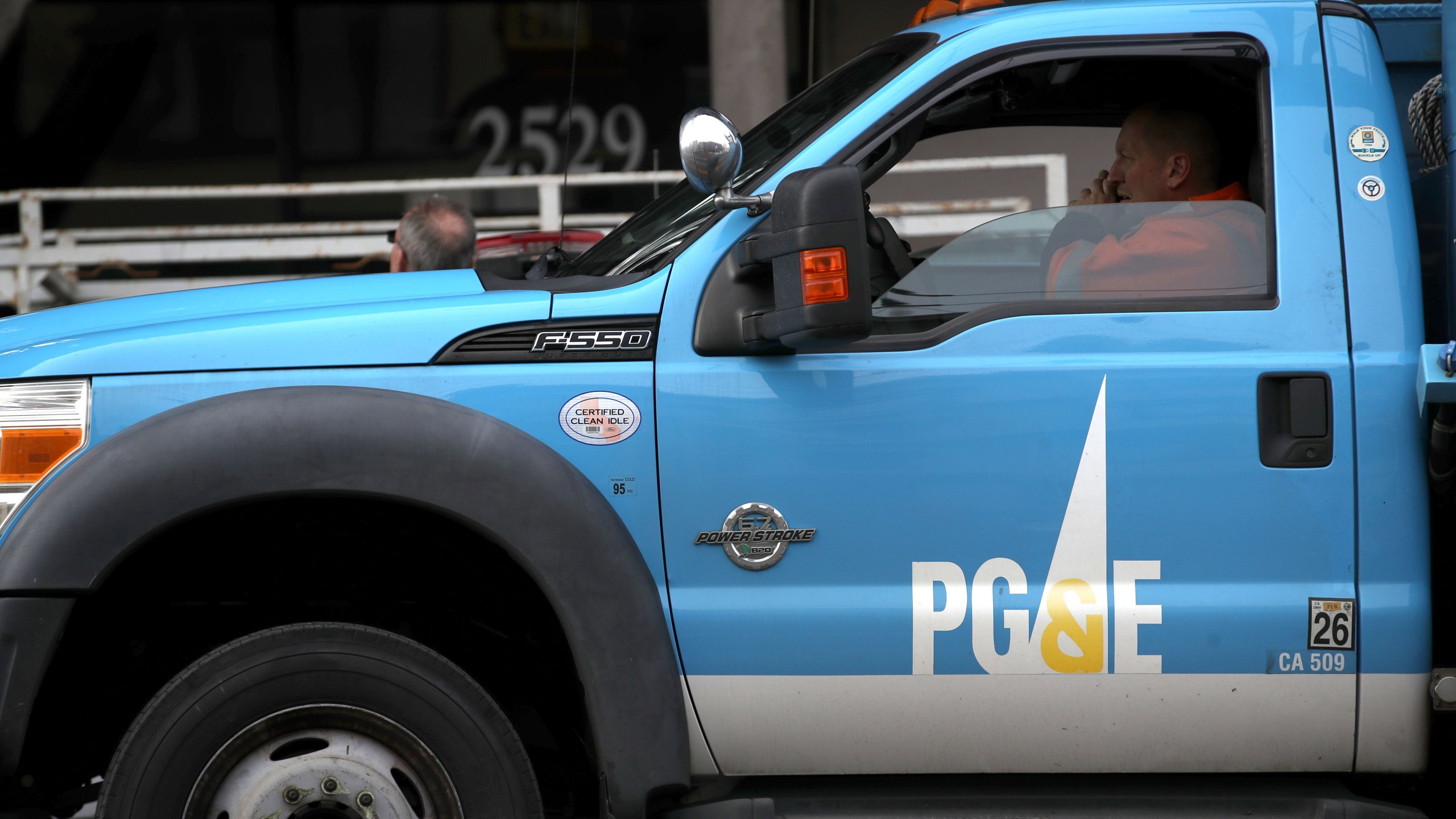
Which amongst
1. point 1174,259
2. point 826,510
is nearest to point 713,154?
point 826,510

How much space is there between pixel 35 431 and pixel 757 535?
1.37 meters

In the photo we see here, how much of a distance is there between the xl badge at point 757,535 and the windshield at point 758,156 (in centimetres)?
52

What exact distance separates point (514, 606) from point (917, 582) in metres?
0.85

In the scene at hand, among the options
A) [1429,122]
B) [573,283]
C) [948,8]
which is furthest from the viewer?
[948,8]

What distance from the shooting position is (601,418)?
2328mm

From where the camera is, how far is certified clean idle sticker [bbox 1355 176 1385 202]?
2.38m

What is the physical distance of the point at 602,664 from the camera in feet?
7.52

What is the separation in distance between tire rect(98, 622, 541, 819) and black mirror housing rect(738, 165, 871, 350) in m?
0.97

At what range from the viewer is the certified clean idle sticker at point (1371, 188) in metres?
2.38

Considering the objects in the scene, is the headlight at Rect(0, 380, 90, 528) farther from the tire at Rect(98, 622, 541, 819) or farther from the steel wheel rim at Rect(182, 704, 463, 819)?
the steel wheel rim at Rect(182, 704, 463, 819)

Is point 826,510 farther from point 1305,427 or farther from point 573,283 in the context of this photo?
point 1305,427

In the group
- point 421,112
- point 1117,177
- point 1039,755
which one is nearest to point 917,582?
point 1039,755

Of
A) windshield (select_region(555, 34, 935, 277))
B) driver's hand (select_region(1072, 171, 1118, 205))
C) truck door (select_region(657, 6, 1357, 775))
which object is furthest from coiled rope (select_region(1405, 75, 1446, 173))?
windshield (select_region(555, 34, 935, 277))

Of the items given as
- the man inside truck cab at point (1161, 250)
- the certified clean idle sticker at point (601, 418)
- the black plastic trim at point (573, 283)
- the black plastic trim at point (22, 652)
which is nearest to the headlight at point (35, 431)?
the black plastic trim at point (22, 652)
